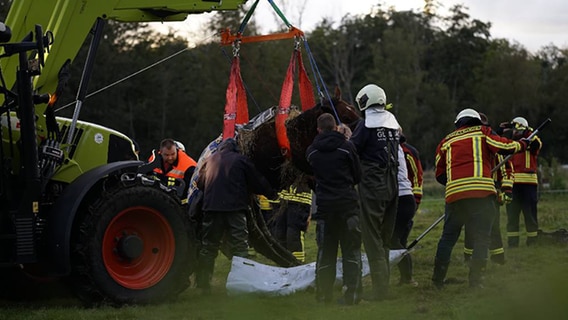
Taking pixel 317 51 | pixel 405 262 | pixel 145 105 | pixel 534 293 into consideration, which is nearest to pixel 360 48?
pixel 317 51

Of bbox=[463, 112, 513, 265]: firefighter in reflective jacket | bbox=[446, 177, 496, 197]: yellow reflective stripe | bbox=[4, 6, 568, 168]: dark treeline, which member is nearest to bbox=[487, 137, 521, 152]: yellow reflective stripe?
bbox=[446, 177, 496, 197]: yellow reflective stripe

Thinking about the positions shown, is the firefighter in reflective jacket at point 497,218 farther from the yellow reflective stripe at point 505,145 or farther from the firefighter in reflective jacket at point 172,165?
the firefighter in reflective jacket at point 172,165

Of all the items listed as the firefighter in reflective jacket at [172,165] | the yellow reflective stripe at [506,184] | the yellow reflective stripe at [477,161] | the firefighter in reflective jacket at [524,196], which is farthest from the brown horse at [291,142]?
the firefighter in reflective jacket at [524,196]

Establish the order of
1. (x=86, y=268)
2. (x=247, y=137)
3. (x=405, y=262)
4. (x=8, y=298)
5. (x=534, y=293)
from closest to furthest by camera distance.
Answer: (x=534, y=293) < (x=86, y=268) < (x=8, y=298) < (x=247, y=137) < (x=405, y=262)

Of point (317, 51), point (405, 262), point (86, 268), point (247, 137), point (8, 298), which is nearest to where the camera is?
point (86, 268)

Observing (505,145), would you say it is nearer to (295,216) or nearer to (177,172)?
(295,216)

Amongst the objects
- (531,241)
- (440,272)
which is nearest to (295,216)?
(440,272)

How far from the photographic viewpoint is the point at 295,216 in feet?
34.3

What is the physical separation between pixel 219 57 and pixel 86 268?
38.5m

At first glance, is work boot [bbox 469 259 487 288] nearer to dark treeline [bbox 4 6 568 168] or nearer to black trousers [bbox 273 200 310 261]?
black trousers [bbox 273 200 310 261]

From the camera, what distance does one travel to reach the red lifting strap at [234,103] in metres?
8.66

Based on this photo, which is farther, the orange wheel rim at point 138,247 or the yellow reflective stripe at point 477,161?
the yellow reflective stripe at point 477,161

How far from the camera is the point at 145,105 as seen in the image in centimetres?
4400

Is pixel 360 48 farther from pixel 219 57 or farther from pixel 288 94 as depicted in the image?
pixel 288 94
